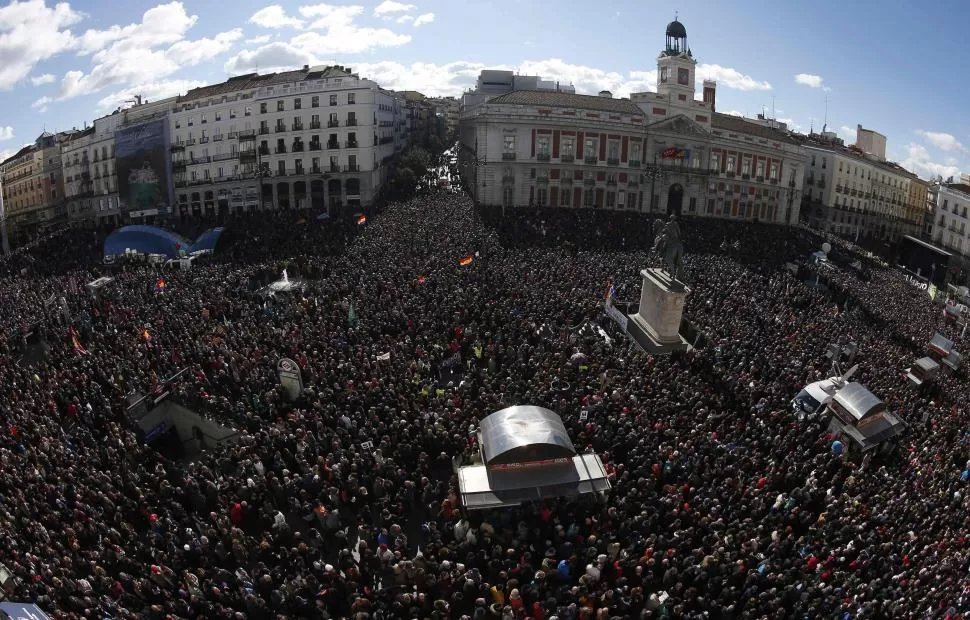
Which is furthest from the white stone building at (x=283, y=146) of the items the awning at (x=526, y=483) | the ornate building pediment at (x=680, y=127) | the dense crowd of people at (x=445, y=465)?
the awning at (x=526, y=483)

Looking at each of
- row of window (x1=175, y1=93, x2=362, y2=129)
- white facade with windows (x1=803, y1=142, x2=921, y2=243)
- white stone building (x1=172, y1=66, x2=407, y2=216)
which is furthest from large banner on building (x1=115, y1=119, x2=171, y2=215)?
white facade with windows (x1=803, y1=142, x2=921, y2=243)

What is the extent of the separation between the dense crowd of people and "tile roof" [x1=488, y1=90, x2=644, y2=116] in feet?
99.0

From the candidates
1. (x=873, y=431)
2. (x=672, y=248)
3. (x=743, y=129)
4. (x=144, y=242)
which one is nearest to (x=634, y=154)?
(x=743, y=129)

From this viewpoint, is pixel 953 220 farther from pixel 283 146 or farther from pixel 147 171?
pixel 147 171

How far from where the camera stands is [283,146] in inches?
2345

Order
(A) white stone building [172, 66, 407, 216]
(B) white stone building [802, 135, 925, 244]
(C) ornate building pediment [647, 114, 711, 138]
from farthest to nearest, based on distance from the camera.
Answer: (B) white stone building [802, 135, 925, 244]
(A) white stone building [172, 66, 407, 216]
(C) ornate building pediment [647, 114, 711, 138]

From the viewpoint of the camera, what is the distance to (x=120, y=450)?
18.1 meters

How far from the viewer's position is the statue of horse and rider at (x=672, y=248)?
2528cm

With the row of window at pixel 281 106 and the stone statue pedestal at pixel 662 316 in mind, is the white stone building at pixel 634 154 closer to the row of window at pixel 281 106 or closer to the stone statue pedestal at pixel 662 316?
the row of window at pixel 281 106

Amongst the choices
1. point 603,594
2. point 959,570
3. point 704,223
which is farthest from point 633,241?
point 603,594

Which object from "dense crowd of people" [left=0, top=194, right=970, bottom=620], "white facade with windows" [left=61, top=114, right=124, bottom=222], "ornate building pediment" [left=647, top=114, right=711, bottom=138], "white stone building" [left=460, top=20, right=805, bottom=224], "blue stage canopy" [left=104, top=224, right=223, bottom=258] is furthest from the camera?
"white facade with windows" [left=61, top=114, right=124, bottom=222]

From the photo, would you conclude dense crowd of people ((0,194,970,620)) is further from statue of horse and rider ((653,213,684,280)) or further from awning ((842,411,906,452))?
statue of horse and rider ((653,213,684,280))

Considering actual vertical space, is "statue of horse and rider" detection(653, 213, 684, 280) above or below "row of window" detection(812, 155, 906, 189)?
below

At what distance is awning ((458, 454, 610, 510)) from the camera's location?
47.6ft
